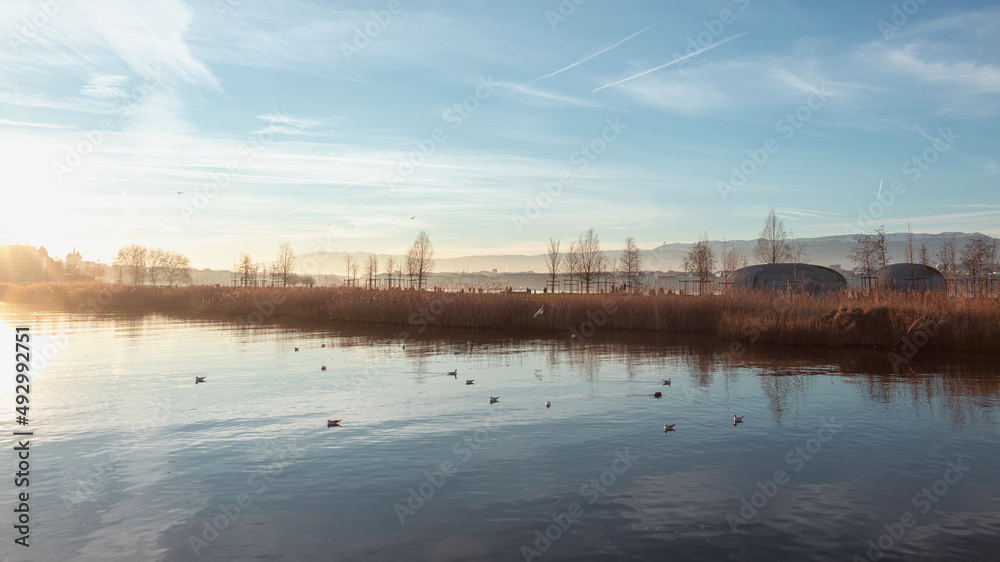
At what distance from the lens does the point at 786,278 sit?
4231 cm

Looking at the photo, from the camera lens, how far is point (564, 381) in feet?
58.7

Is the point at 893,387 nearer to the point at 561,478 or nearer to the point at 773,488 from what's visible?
the point at 773,488

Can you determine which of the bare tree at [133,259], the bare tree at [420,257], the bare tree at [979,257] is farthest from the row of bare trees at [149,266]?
the bare tree at [979,257]

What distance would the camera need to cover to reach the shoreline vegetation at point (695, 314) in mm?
24828

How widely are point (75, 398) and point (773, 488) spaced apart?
15.6 metres

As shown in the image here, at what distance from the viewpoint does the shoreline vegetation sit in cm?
2483

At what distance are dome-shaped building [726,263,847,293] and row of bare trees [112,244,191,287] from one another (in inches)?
3504

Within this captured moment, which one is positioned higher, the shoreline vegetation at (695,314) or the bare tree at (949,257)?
the bare tree at (949,257)
